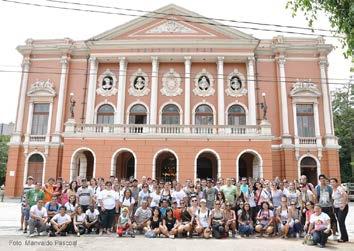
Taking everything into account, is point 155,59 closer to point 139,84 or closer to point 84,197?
point 139,84

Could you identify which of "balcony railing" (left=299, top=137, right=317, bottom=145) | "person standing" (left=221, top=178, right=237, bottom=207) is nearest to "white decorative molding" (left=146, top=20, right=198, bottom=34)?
"balcony railing" (left=299, top=137, right=317, bottom=145)

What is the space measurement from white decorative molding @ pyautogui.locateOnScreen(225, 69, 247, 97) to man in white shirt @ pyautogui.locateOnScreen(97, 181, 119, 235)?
15844 millimetres

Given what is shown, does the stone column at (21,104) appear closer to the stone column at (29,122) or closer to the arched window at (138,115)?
the stone column at (29,122)

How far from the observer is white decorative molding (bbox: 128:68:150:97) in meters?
24.5

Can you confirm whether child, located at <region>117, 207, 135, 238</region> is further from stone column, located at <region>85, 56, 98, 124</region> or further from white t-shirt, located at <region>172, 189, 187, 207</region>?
stone column, located at <region>85, 56, 98, 124</region>

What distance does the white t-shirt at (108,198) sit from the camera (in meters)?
10.1

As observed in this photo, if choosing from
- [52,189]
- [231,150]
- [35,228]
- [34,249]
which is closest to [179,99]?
[231,150]

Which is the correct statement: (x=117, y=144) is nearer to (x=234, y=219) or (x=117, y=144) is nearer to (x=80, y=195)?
(x=80, y=195)

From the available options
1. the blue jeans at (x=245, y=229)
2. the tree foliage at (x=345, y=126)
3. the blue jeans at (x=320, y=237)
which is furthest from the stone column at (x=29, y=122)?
the tree foliage at (x=345, y=126)

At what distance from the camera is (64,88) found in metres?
24.5

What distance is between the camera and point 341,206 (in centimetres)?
893

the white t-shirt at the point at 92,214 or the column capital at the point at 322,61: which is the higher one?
the column capital at the point at 322,61

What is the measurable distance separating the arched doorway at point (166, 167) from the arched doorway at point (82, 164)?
446 cm

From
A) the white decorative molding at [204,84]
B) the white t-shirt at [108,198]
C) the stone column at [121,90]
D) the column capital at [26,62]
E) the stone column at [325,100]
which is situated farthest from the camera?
the column capital at [26,62]
